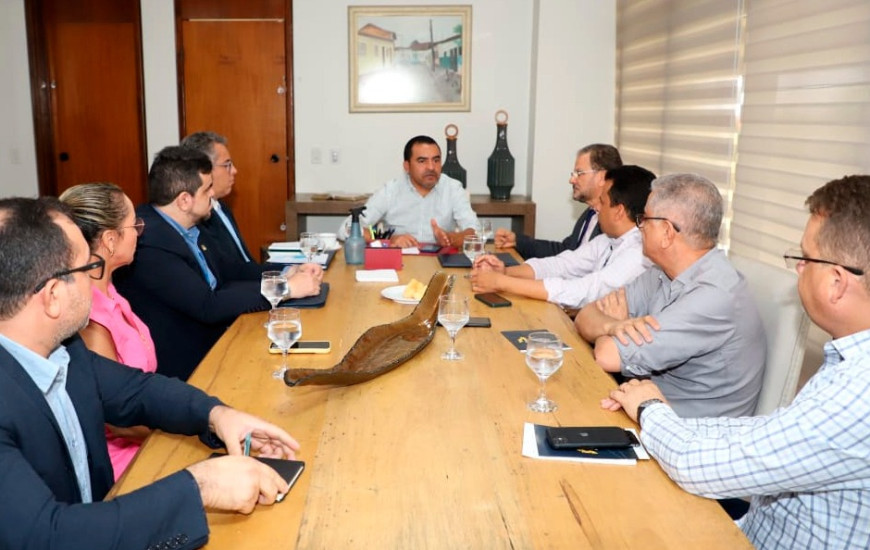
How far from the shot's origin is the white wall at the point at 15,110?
568 centimetres

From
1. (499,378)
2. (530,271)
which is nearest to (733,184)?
(530,271)

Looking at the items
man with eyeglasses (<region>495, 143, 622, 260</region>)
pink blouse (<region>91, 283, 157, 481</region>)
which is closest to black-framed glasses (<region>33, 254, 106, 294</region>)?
pink blouse (<region>91, 283, 157, 481</region>)

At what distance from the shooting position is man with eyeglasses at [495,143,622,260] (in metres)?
3.68

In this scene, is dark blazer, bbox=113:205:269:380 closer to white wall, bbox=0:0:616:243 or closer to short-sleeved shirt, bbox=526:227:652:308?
short-sleeved shirt, bbox=526:227:652:308

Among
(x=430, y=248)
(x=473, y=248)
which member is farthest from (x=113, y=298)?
(x=430, y=248)

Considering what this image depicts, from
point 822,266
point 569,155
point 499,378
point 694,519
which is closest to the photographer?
point 694,519

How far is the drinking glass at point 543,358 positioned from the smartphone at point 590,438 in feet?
0.55

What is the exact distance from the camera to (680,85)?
417 centimetres

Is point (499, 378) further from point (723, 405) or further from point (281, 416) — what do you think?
point (723, 405)

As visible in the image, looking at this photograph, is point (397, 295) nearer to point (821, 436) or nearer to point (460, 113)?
point (821, 436)

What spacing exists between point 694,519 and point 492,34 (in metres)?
4.95

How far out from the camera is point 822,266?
1.38 meters

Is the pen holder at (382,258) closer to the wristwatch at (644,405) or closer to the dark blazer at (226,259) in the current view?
the dark blazer at (226,259)

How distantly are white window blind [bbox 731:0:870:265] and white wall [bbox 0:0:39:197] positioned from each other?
509 centimetres
